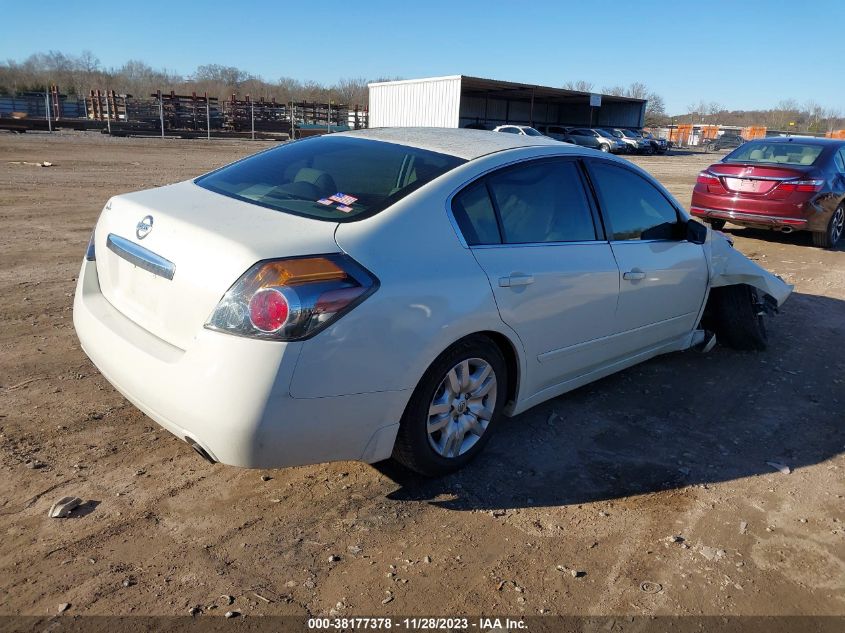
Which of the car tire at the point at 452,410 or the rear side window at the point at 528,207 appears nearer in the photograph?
the car tire at the point at 452,410

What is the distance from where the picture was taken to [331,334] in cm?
257

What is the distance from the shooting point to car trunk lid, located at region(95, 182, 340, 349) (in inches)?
104

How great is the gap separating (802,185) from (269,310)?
376 inches

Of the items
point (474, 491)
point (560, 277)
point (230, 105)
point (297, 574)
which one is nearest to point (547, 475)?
point (474, 491)

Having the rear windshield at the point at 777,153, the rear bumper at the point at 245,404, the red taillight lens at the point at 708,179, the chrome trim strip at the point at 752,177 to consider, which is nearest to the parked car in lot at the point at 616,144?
the rear windshield at the point at 777,153

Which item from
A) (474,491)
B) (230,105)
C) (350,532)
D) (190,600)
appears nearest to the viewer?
(190,600)

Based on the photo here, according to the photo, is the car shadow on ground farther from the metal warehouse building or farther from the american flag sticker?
the metal warehouse building

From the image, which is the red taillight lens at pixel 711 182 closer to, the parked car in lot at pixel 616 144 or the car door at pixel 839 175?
the car door at pixel 839 175

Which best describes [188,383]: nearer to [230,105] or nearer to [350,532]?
[350,532]

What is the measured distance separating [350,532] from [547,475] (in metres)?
1.11

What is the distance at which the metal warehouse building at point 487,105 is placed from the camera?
3934 cm

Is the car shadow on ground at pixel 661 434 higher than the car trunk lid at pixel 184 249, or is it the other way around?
the car trunk lid at pixel 184 249

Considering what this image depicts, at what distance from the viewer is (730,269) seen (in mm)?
5059

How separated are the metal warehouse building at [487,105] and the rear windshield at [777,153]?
889 inches
